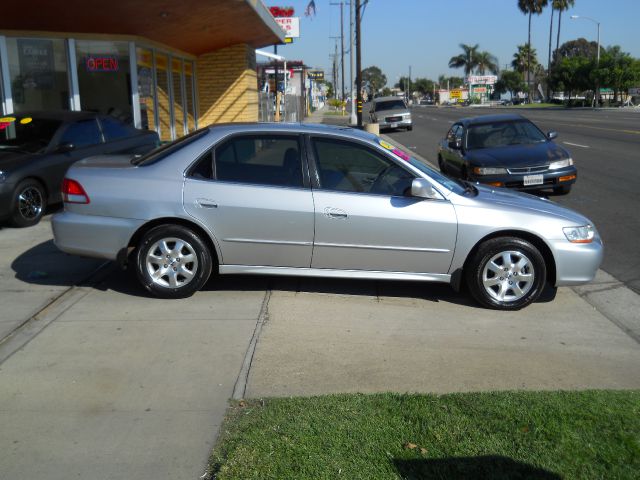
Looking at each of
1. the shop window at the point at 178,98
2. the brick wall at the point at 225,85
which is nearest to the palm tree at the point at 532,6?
the brick wall at the point at 225,85

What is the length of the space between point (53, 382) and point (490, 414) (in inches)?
108

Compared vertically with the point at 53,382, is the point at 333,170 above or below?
above

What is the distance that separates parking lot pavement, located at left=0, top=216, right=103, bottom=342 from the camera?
581 centimetres

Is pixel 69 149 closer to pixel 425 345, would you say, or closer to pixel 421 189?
pixel 421 189

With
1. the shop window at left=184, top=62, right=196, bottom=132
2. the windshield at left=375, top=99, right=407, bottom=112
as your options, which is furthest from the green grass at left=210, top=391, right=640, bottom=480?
the windshield at left=375, top=99, right=407, bottom=112

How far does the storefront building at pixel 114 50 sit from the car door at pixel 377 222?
23.7 feet

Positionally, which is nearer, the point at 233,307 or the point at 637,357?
the point at 637,357

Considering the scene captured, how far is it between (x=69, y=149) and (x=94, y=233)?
407 cm

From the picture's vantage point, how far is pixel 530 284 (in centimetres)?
595


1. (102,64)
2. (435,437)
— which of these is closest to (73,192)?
(435,437)

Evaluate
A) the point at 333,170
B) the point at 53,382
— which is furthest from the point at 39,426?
the point at 333,170


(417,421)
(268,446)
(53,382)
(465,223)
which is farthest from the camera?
(465,223)

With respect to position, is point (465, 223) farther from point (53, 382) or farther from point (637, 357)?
point (53, 382)

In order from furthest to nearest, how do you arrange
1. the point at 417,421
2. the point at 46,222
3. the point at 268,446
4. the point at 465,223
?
the point at 46,222, the point at 465,223, the point at 417,421, the point at 268,446
